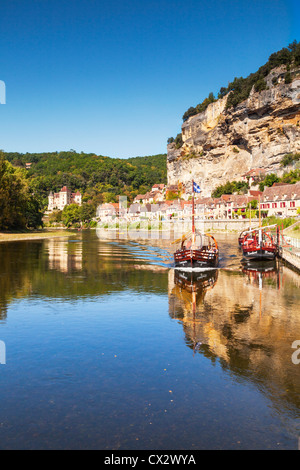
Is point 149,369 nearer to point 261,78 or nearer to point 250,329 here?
point 250,329

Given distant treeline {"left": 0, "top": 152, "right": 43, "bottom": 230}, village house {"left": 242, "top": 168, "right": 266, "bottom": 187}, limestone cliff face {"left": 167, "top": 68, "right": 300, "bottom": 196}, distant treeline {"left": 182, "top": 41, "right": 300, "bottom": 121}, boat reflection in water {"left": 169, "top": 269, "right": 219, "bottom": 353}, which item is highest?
distant treeline {"left": 182, "top": 41, "right": 300, "bottom": 121}

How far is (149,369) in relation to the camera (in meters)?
10.0

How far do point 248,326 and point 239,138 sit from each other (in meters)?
112

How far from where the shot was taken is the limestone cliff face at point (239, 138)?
95312 millimetres

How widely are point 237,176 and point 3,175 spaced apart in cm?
7685

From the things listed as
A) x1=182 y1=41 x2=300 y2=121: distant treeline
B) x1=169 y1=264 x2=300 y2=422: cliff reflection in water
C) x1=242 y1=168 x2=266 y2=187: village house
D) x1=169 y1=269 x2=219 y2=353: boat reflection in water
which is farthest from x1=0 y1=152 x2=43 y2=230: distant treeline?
x1=182 y1=41 x2=300 y2=121: distant treeline

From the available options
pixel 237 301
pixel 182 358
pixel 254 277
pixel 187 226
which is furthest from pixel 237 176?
pixel 182 358

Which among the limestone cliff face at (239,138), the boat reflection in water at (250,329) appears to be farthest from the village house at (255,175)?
the boat reflection in water at (250,329)

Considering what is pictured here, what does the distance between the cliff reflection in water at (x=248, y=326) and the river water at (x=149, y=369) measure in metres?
0.05

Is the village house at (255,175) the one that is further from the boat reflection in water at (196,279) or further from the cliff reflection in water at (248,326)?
the cliff reflection in water at (248,326)

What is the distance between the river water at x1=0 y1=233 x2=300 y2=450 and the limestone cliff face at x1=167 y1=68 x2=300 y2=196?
86547mm

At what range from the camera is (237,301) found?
61.2 feet

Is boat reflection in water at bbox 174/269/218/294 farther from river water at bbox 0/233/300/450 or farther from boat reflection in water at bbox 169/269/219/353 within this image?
river water at bbox 0/233/300/450

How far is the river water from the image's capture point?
691cm
